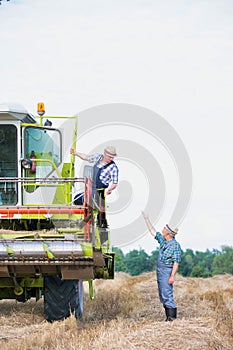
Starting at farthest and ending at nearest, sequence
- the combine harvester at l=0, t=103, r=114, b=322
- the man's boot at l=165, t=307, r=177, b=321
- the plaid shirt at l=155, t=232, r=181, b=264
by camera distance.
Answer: the plaid shirt at l=155, t=232, r=181, b=264 < the man's boot at l=165, t=307, r=177, b=321 < the combine harvester at l=0, t=103, r=114, b=322

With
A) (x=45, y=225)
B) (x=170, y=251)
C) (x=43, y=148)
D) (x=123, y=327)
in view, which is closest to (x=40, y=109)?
(x=43, y=148)

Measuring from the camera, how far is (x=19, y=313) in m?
10.1

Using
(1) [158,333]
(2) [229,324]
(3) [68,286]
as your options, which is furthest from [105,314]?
(1) [158,333]

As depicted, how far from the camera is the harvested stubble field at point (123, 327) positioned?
704 cm

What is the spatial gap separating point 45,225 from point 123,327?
6.60 ft

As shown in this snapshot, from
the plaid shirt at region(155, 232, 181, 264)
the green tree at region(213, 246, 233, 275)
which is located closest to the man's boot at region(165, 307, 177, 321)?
the plaid shirt at region(155, 232, 181, 264)

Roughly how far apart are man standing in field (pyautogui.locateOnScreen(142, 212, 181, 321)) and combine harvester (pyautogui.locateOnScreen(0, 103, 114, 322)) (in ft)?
2.21

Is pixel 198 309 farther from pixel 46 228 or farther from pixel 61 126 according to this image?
pixel 61 126

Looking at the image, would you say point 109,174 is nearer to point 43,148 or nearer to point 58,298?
point 58,298

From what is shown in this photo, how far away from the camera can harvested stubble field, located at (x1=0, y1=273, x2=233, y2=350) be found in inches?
277

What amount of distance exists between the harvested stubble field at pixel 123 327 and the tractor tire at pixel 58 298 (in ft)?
0.61

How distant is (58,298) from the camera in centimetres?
916

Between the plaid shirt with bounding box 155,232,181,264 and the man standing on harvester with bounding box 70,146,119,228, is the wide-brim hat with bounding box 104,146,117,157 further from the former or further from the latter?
the plaid shirt with bounding box 155,232,181,264

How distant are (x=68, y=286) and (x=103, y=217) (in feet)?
3.37
